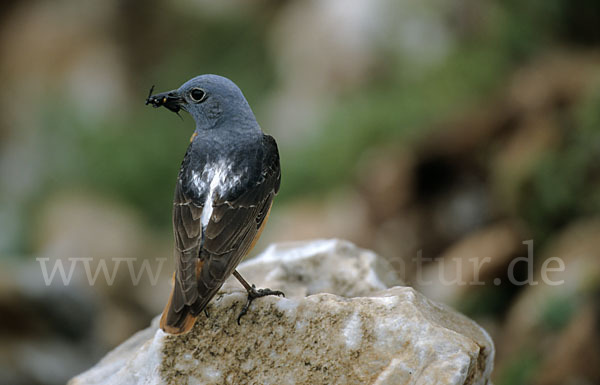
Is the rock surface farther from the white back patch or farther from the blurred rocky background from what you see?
the blurred rocky background

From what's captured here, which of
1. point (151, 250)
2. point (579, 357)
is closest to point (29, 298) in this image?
point (151, 250)

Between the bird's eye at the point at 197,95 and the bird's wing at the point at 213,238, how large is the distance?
0.60 meters

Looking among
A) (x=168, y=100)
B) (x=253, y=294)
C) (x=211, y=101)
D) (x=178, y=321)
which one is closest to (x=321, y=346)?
(x=253, y=294)

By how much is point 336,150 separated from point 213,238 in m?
9.75

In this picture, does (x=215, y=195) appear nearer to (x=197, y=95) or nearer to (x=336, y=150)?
(x=197, y=95)

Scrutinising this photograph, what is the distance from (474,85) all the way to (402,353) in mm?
10051

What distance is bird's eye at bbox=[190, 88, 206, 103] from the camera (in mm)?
5320

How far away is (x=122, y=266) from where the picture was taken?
13477mm

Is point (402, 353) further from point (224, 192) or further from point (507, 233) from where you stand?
point (507, 233)

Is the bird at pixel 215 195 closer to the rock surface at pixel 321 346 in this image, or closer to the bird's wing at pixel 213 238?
the bird's wing at pixel 213 238

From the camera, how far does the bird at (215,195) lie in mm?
4539

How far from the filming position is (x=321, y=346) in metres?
4.55

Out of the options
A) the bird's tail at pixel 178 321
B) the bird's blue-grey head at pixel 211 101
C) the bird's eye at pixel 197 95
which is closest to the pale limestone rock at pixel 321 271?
the bird's tail at pixel 178 321

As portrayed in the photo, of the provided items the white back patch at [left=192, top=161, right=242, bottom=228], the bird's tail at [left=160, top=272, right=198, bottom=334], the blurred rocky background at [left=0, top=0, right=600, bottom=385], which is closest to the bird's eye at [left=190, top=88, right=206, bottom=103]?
the white back patch at [left=192, top=161, right=242, bottom=228]
